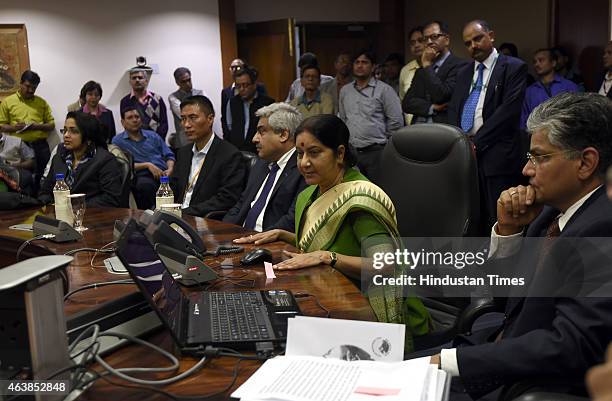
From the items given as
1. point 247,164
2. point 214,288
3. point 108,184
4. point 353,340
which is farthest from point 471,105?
point 353,340

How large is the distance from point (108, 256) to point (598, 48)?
6.01 metres

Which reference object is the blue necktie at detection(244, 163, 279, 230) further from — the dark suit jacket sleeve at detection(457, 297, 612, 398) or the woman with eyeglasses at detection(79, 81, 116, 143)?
the woman with eyeglasses at detection(79, 81, 116, 143)

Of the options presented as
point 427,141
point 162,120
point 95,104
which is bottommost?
point 162,120

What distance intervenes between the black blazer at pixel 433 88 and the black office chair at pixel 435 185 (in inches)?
74.0

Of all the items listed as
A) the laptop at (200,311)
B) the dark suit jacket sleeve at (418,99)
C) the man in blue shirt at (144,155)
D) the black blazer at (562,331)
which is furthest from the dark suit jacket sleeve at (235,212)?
the man in blue shirt at (144,155)

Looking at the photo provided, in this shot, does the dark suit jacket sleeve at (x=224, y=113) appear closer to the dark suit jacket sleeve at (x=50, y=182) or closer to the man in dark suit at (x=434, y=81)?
the man in dark suit at (x=434, y=81)

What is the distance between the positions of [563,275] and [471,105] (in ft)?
9.50

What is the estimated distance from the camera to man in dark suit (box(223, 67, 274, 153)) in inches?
236

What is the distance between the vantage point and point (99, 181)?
4.09 meters

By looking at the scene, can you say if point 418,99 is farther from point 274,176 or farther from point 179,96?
point 179,96

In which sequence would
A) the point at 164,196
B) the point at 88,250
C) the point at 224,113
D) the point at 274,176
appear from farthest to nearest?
the point at 224,113 → the point at 274,176 → the point at 164,196 → the point at 88,250

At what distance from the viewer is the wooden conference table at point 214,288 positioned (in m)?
1.31

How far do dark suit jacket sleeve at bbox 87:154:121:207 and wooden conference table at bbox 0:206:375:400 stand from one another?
46 centimetres

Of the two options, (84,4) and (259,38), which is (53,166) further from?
(259,38)
